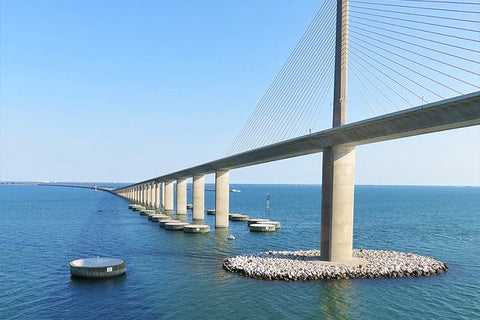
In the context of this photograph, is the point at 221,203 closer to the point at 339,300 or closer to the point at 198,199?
the point at 198,199

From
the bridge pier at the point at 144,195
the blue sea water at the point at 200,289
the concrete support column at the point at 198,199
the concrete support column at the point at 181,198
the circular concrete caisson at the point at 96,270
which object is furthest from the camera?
the bridge pier at the point at 144,195

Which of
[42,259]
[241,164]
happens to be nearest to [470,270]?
[241,164]

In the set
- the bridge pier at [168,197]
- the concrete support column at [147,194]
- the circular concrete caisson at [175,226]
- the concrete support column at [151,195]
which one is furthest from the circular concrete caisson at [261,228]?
the concrete support column at [147,194]

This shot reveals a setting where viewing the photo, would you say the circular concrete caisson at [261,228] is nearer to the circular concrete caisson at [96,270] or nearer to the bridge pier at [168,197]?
the circular concrete caisson at [96,270]

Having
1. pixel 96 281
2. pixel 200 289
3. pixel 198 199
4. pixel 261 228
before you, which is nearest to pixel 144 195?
pixel 198 199

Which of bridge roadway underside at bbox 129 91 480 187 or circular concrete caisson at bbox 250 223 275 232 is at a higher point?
bridge roadway underside at bbox 129 91 480 187

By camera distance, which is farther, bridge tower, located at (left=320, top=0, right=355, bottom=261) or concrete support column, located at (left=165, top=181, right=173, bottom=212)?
concrete support column, located at (left=165, top=181, right=173, bottom=212)

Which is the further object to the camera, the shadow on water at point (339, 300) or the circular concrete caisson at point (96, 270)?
the circular concrete caisson at point (96, 270)

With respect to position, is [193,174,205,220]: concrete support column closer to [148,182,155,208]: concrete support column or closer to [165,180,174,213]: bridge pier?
[165,180,174,213]: bridge pier

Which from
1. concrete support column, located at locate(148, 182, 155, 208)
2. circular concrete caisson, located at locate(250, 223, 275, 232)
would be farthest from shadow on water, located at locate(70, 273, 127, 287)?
concrete support column, located at locate(148, 182, 155, 208)
